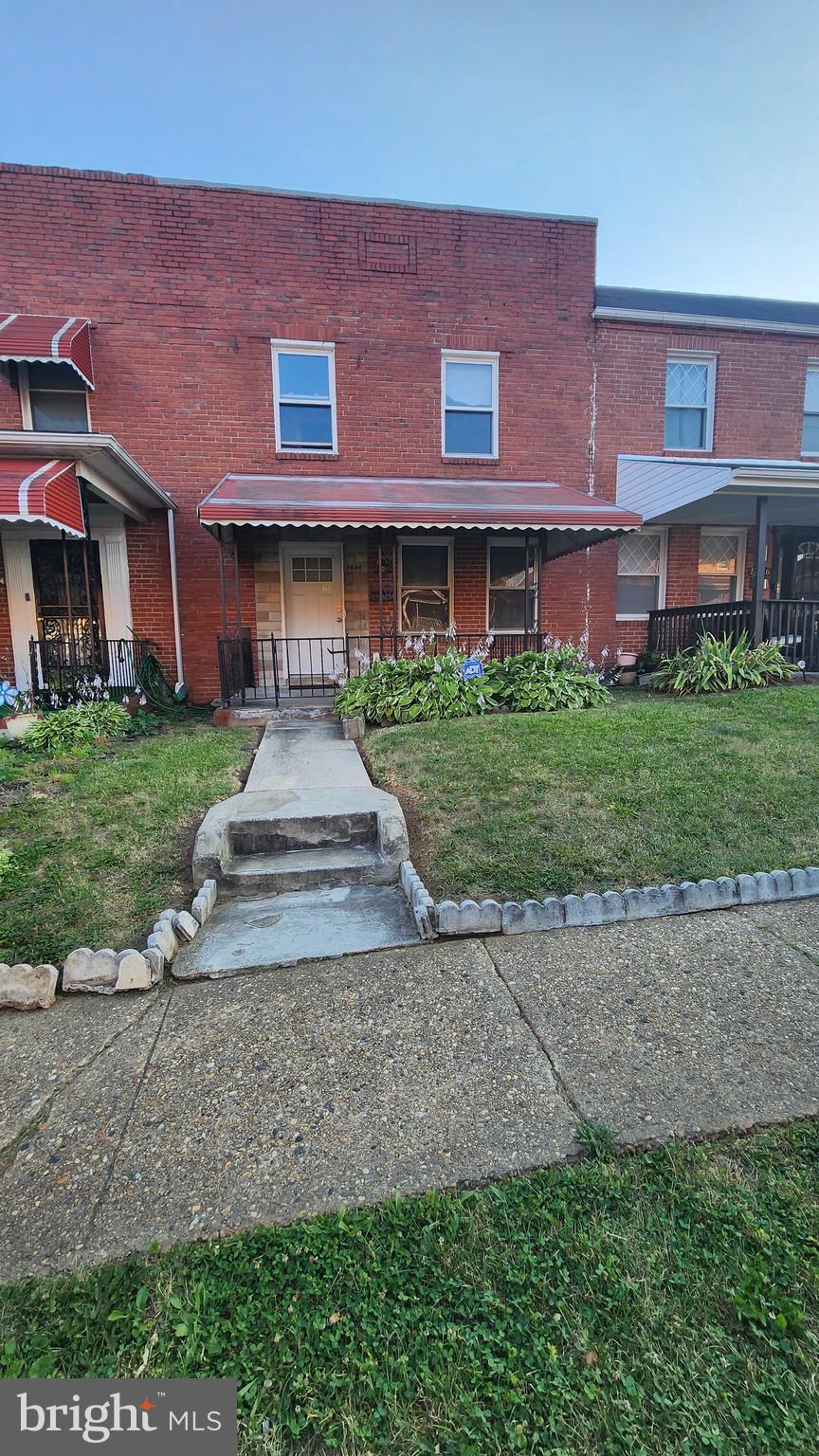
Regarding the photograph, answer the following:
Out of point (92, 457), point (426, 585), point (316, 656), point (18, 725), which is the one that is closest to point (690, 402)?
point (426, 585)

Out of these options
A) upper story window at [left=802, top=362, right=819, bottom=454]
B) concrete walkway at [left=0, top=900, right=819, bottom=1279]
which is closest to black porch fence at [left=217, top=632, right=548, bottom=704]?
concrete walkway at [left=0, top=900, right=819, bottom=1279]

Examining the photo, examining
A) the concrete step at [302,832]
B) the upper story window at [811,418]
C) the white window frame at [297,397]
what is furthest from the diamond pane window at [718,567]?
the concrete step at [302,832]

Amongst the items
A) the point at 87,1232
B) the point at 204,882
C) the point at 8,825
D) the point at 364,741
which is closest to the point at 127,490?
the point at 364,741

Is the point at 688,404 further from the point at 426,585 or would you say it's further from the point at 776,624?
the point at 426,585

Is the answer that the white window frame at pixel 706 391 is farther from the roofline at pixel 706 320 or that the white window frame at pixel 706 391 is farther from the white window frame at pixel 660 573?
the white window frame at pixel 660 573

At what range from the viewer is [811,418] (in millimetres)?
11625

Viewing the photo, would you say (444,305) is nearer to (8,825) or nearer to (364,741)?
(364,741)

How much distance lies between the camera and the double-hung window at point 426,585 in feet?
34.1

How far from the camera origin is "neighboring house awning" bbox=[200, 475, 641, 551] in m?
7.60

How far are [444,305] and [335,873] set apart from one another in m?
9.66

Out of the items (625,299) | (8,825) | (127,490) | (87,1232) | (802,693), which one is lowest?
(87,1232)

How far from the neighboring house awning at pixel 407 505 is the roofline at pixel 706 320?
3.13 m

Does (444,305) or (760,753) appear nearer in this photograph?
(760,753)

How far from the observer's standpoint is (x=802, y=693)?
762cm
